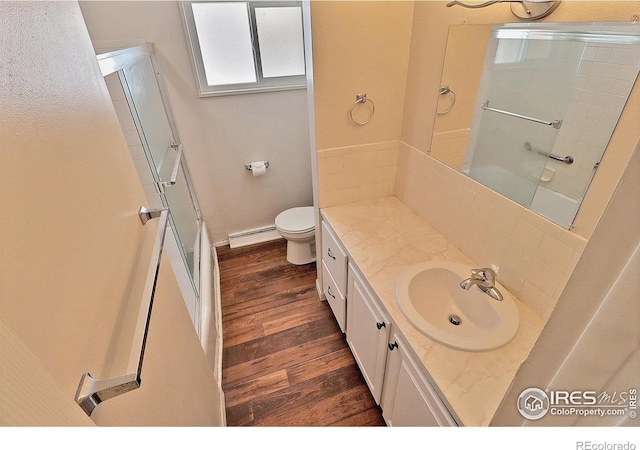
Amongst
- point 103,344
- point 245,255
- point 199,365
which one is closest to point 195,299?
point 199,365

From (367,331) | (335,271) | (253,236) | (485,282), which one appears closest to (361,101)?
(335,271)

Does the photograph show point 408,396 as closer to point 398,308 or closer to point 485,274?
point 398,308

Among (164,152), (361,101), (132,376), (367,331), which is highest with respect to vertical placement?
(361,101)

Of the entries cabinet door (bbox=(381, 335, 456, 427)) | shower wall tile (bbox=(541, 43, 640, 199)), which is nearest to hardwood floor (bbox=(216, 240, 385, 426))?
cabinet door (bbox=(381, 335, 456, 427))

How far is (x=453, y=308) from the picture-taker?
1.32 meters

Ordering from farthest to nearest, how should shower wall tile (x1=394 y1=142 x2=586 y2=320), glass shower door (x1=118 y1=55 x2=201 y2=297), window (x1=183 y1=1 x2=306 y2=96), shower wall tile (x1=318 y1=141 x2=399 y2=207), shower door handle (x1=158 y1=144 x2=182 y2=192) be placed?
window (x1=183 y1=1 x2=306 y2=96) → shower wall tile (x1=318 y1=141 x2=399 y2=207) → shower door handle (x1=158 y1=144 x2=182 y2=192) → glass shower door (x1=118 y1=55 x2=201 y2=297) → shower wall tile (x1=394 y1=142 x2=586 y2=320)

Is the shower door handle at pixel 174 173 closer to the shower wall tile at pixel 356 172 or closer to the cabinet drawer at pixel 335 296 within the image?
the shower wall tile at pixel 356 172

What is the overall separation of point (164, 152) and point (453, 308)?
1.88m

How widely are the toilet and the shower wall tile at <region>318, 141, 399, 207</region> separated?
1.93 feet

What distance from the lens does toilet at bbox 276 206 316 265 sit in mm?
2408

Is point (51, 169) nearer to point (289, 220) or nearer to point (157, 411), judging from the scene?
point (157, 411)

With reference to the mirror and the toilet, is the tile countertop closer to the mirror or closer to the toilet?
the mirror
